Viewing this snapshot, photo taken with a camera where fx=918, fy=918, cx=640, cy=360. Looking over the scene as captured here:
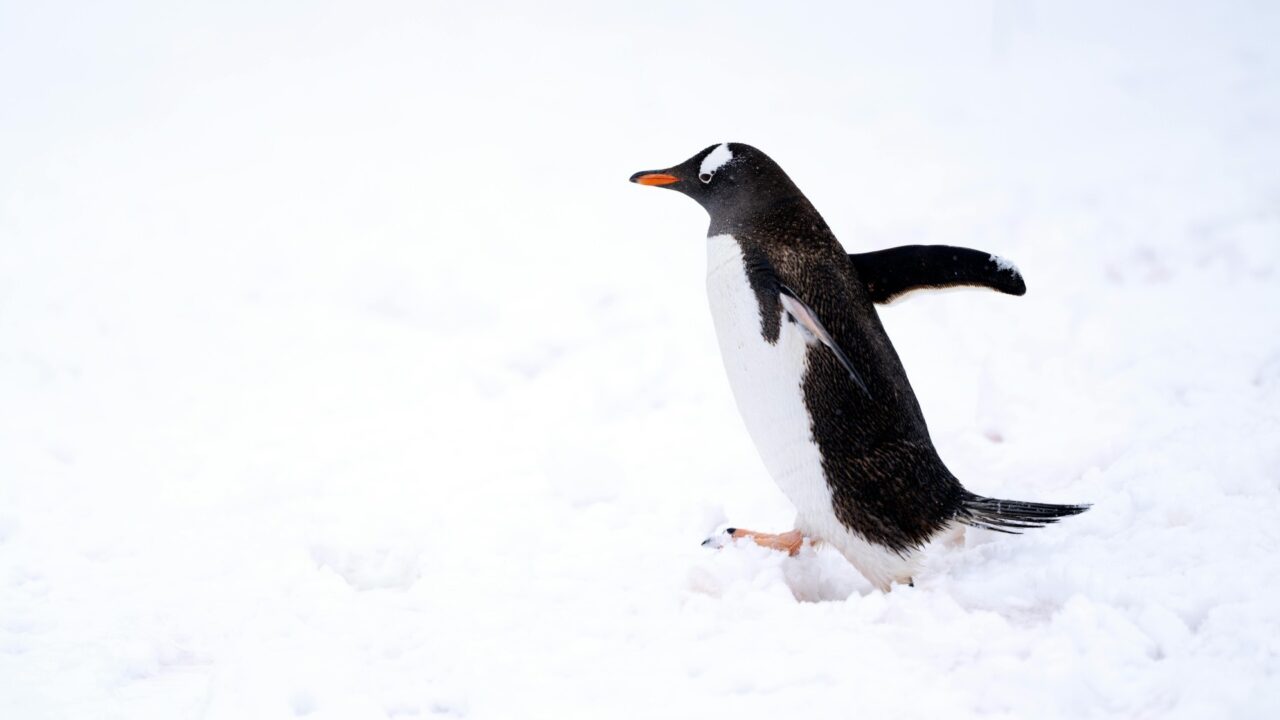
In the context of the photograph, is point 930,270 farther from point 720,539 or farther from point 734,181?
point 720,539

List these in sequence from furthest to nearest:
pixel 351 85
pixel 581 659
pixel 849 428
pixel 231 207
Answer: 1. pixel 351 85
2. pixel 231 207
3. pixel 849 428
4. pixel 581 659

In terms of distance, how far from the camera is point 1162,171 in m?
4.43

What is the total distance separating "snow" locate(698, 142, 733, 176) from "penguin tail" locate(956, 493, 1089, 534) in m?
0.83

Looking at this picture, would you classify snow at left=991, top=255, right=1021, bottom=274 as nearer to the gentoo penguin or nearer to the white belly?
the gentoo penguin

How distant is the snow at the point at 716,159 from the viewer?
192cm

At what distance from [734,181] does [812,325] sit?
0.45 meters

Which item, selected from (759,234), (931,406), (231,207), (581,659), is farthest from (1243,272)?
(231,207)

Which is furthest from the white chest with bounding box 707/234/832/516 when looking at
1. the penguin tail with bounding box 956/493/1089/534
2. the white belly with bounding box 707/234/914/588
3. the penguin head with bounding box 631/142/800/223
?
the penguin tail with bounding box 956/493/1089/534

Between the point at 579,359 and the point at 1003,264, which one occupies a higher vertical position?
the point at 1003,264

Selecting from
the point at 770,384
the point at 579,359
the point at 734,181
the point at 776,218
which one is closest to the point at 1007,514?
the point at 770,384

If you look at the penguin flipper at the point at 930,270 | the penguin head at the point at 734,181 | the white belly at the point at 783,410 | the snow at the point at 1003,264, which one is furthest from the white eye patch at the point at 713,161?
the snow at the point at 1003,264

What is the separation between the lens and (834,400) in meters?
1.67

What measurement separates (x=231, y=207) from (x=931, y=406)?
324 cm

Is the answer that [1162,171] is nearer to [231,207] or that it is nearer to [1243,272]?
[1243,272]
